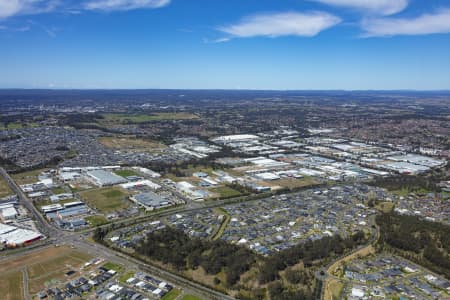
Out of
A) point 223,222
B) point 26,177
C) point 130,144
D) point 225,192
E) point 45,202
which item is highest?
point 130,144

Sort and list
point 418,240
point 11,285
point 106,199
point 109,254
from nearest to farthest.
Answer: point 11,285 → point 109,254 → point 418,240 → point 106,199

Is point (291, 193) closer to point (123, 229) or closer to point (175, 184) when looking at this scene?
point (175, 184)

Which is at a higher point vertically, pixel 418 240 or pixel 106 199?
pixel 418 240

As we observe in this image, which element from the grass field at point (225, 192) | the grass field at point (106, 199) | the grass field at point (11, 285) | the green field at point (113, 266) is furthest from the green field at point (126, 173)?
the grass field at point (11, 285)

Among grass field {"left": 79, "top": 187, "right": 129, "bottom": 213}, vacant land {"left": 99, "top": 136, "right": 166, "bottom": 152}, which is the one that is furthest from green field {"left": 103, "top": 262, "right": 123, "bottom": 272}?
vacant land {"left": 99, "top": 136, "right": 166, "bottom": 152}

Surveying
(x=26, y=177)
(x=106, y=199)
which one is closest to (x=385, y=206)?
(x=106, y=199)

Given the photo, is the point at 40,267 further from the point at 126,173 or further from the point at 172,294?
the point at 126,173

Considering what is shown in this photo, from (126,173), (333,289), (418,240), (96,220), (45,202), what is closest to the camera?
(333,289)

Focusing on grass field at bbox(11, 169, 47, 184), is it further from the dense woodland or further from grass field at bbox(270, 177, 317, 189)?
the dense woodland

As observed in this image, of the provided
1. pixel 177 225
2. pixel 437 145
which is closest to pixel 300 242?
pixel 177 225
